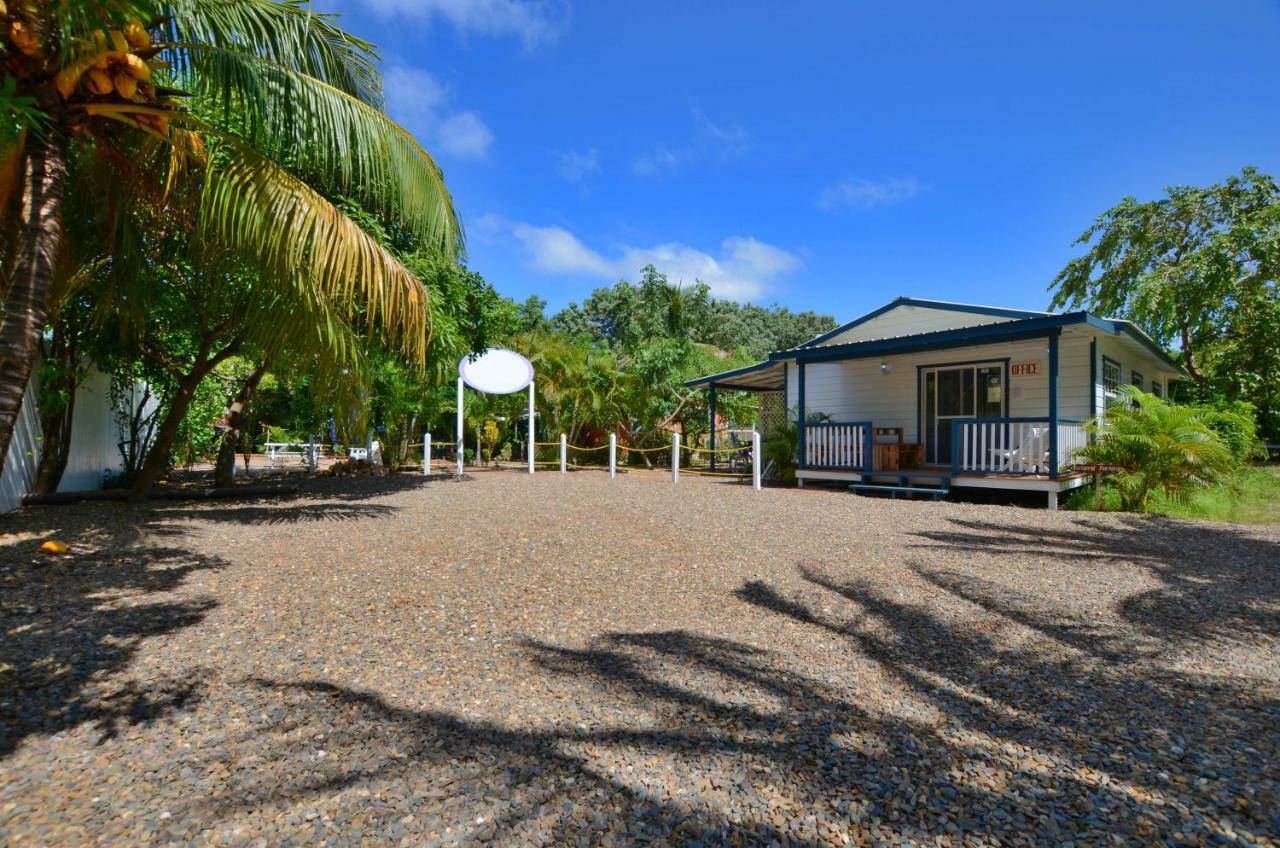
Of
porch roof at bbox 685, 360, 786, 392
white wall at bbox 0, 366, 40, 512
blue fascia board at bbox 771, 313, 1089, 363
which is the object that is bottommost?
white wall at bbox 0, 366, 40, 512

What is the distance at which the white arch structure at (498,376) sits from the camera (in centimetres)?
1504

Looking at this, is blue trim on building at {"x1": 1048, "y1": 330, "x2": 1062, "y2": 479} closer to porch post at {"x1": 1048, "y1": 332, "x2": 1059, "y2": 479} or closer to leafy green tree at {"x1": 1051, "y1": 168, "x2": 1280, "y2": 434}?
porch post at {"x1": 1048, "y1": 332, "x2": 1059, "y2": 479}

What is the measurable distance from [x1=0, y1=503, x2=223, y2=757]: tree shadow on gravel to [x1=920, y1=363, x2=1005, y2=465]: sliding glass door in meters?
12.4

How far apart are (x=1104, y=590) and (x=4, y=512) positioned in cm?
1127

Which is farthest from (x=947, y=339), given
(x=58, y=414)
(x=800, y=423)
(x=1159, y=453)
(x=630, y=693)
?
(x=58, y=414)

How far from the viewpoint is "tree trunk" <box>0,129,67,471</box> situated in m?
3.65

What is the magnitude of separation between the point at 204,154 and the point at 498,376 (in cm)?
1090

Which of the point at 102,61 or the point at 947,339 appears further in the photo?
the point at 947,339

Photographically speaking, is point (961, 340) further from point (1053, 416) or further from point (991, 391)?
point (991, 391)

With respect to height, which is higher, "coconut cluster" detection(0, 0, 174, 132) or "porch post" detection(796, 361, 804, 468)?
"coconut cluster" detection(0, 0, 174, 132)

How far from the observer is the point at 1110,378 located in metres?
12.7

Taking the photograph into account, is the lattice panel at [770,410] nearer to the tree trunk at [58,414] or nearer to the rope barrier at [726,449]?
the rope barrier at [726,449]

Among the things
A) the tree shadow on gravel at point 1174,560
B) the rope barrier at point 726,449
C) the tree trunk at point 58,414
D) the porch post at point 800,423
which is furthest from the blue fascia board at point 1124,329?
the tree trunk at point 58,414

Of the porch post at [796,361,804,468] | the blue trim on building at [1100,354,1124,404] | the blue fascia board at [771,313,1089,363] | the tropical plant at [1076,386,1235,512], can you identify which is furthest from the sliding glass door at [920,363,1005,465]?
the tropical plant at [1076,386,1235,512]
